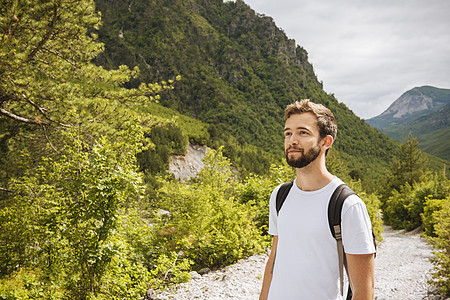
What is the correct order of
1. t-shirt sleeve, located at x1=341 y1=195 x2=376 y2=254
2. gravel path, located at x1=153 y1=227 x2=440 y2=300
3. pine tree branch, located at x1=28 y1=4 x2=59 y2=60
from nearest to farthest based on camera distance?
t-shirt sleeve, located at x1=341 y1=195 x2=376 y2=254 < gravel path, located at x1=153 y1=227 x2=440 y2=300 < pine tree branch, located at x1=28 y1=4 x2=59 y2=60

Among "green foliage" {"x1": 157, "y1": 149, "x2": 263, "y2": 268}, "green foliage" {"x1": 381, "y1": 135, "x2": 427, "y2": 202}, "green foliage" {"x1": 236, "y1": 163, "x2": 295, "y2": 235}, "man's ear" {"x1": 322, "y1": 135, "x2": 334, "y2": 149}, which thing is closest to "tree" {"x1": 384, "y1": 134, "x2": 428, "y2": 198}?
"green foliage" {"x1": 381, "y1": 135, "x2": 427, "y2": 202}

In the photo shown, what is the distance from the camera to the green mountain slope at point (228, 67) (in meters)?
118

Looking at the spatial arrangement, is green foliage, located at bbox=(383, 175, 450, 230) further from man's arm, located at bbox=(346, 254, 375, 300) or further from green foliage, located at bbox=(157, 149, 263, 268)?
man's arm, located at bbox=(346, 254, 375, 300)

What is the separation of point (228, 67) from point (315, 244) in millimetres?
160554

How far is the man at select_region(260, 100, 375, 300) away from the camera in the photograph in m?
1.27

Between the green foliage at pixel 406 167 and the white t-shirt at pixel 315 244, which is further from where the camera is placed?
the green foliage at pixel 406 167

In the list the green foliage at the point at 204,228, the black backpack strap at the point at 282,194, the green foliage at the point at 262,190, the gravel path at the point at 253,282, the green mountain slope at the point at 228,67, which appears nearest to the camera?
the black backpack strap at the point at 282,194

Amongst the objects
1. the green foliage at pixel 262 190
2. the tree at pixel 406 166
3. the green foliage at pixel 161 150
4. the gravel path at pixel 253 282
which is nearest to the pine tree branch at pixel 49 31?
the gravel path at pixel 253 282

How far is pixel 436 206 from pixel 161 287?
15.5 m

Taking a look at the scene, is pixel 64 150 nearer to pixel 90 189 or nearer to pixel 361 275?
pixel 90 189

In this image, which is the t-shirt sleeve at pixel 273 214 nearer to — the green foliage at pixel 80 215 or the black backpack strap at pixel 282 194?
the black backpack strap at pixel 282 194

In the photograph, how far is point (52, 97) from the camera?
7031 mm

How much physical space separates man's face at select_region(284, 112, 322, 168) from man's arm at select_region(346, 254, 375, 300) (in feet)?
1.66

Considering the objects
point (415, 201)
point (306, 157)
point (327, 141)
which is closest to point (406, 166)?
point (415, 201)
